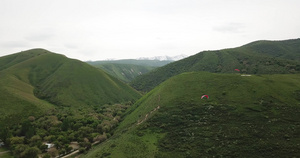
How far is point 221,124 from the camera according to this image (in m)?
51.4

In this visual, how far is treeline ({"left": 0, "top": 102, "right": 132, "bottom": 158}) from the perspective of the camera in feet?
181

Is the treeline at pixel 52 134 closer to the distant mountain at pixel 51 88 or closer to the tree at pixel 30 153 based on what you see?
the tree at pixel 30 153

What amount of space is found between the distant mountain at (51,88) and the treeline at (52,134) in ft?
36.4

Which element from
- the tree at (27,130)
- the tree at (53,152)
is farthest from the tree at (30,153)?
the tree at (27,130)

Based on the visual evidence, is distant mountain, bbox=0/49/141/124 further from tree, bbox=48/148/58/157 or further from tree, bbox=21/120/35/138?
tree, bbox=48/148/58/157

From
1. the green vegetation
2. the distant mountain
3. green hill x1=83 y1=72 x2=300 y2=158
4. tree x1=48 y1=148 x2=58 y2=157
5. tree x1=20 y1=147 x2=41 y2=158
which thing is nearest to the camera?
green hill x1=83 y1=72 x2=300 y2=158

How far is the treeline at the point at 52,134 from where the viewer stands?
5523 cm

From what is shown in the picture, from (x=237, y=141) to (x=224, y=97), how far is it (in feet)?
83.5

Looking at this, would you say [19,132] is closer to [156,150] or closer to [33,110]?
[33,110]

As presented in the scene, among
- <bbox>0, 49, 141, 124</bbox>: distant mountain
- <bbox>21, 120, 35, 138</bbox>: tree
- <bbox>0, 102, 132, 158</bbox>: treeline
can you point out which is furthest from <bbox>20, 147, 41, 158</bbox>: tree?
<bbox>0, 49, 141, 124</bbox>: distant mountain

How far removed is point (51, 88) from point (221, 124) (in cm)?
12741

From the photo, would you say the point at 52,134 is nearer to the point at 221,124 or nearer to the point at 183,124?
the point at 183,124

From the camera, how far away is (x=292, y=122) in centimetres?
4769

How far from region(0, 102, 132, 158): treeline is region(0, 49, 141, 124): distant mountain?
11104 millimetres
